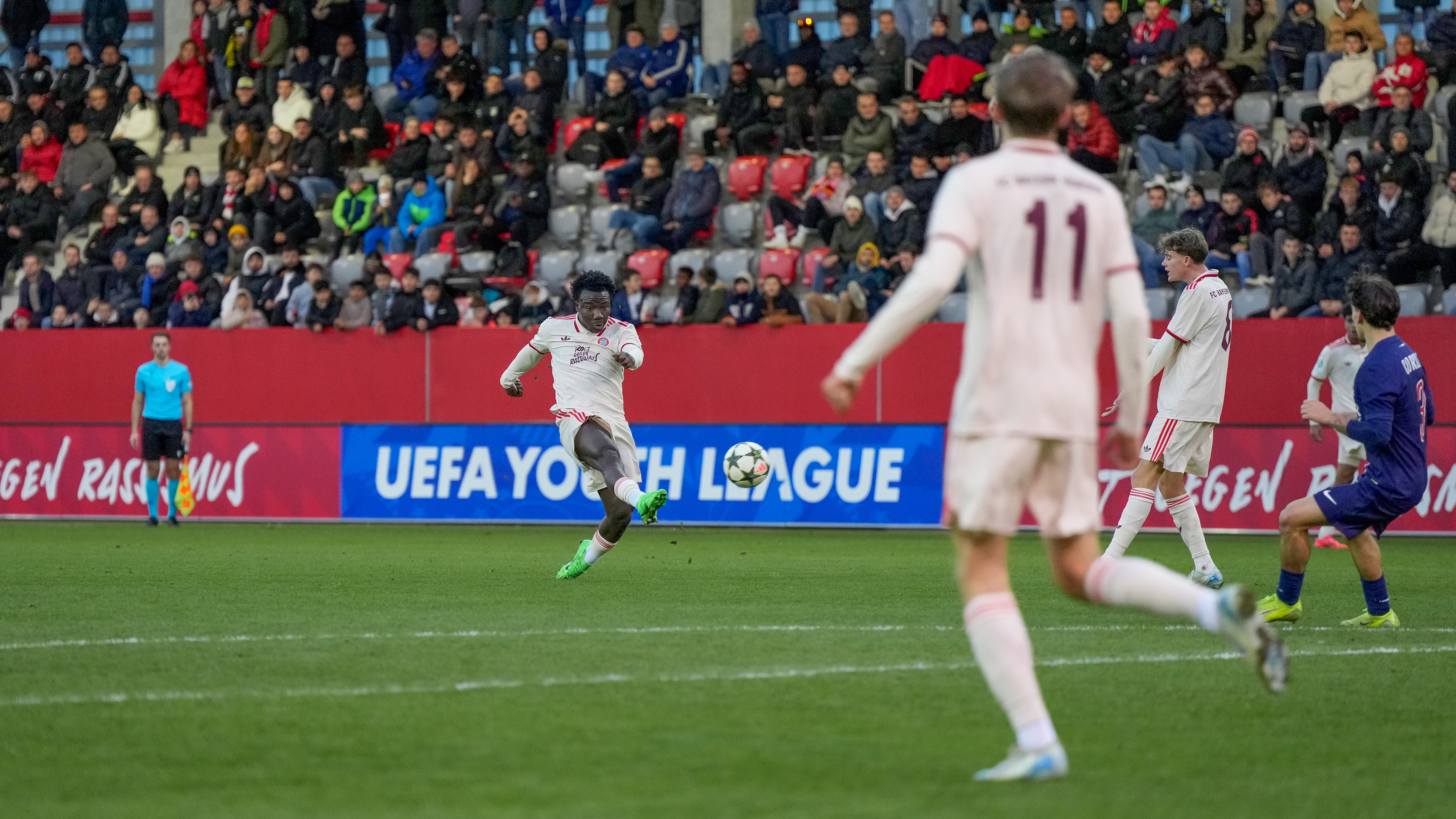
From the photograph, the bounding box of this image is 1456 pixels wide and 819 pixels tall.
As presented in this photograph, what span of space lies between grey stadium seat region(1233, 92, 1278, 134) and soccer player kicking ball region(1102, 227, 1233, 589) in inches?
406

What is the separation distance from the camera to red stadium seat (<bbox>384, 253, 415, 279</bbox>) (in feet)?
78.3

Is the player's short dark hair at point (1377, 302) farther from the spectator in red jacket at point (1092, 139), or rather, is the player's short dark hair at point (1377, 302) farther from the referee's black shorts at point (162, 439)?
the referee's black shorts at point (162, 439)

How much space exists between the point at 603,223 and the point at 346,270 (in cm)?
357

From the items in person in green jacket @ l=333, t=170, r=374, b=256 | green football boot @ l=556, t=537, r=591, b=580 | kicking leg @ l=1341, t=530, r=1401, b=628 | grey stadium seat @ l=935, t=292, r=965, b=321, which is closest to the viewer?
kicking leg @ l=1341, t=530, r=1401, b=628

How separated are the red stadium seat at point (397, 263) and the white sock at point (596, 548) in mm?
11903

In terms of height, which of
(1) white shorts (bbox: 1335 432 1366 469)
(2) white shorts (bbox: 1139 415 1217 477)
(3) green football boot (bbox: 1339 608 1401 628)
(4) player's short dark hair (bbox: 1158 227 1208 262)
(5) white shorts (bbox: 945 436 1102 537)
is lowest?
(1) white shorts (bbox: 1335 432 1366 469)

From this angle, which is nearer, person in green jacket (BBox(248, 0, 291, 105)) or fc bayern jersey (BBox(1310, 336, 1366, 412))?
fc bayern jersey (BBox(1310, 336, 1366, 412))

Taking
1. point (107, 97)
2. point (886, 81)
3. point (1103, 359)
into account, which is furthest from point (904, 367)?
point (107, 97)

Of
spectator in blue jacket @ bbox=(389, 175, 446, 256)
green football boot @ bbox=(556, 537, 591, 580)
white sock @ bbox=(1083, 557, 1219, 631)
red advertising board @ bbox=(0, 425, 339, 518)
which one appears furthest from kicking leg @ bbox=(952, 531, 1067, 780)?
spectator in blue jacket @ bbox=(389, 175, 446, 256)

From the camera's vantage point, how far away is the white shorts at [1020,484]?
523 centimetres

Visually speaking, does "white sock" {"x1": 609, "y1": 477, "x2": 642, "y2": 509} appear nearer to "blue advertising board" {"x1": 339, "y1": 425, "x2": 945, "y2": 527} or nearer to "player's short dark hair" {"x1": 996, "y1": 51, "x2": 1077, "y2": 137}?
"blue advertising board" {"x1": 339, "y1": 425, "x2": 945, "y2": 527}

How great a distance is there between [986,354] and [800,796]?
1.39m

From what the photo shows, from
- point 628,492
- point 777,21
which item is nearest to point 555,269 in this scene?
point 777,21

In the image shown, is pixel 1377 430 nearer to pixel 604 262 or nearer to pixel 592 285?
pixel 592 285
